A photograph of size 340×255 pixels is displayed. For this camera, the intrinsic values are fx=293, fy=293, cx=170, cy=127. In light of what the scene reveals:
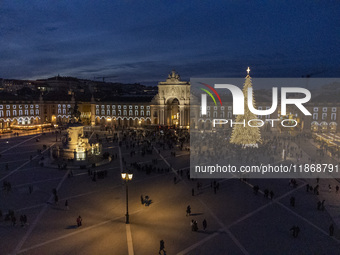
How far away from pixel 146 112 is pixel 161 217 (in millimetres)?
61709

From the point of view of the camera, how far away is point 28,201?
20891mm

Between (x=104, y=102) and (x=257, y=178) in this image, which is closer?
(x=257, y=178)

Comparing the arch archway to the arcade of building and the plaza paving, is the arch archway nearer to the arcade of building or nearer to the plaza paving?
the arcade of building

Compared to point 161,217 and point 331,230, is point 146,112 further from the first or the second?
point 331,230

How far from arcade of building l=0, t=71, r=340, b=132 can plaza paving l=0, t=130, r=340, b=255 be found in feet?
151

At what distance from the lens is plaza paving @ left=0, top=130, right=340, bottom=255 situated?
1473cm

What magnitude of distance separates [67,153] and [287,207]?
24.7 metres

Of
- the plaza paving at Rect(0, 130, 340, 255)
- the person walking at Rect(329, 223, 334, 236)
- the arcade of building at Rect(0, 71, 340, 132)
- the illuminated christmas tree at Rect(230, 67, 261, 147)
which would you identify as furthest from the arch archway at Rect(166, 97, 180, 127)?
the person walking at Rect(329, 223, 334, 236)

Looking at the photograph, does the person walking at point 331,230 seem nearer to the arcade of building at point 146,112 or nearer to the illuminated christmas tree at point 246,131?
the illuminated christmas tree at point 246,131

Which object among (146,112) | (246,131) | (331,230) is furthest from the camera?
(146,112)

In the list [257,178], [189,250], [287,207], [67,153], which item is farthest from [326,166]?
[67,153]

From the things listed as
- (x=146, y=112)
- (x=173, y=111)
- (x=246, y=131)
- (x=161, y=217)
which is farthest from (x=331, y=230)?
(x=173, y=111)

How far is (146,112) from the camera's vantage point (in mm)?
79000

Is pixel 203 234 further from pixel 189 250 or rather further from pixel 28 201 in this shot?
pixel 28 201
